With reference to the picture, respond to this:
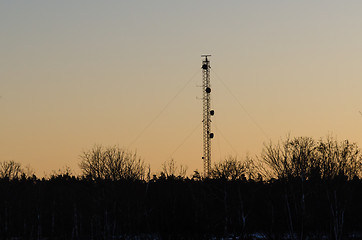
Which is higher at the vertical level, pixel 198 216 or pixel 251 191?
pixel 251 191

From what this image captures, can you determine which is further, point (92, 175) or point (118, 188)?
point (92, 175)

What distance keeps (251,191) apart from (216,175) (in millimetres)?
5335

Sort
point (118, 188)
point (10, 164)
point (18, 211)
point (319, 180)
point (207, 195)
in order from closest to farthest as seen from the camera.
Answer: point (319, 180), point (118, 188), point (207, 195), point (18, 211), point (10, 164)

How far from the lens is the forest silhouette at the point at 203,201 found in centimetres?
5950

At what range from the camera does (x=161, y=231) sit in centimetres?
5716

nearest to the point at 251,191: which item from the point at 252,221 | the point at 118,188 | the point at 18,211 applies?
the point at 252,221

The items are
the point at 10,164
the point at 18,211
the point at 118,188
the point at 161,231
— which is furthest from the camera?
the point at 10,164

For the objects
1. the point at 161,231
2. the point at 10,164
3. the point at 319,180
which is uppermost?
the point at 10,164

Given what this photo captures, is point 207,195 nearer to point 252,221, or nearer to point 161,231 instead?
point 252,221

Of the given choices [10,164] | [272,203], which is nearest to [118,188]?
[272,203]

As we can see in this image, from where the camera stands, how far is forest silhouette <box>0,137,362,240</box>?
5950 centimetres

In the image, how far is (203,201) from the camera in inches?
3095

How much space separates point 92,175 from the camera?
86938mm

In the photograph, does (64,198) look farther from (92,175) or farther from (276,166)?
(276,166)
